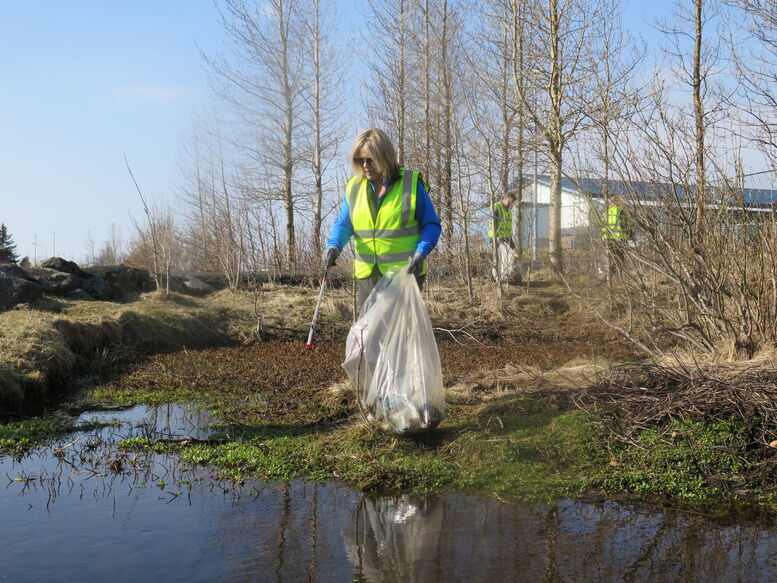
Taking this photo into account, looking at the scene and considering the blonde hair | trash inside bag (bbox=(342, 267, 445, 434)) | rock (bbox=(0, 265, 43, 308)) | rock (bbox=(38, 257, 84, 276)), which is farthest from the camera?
rock (bbox=(38, 257, 84, 276))

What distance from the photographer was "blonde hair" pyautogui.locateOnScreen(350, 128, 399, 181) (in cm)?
491

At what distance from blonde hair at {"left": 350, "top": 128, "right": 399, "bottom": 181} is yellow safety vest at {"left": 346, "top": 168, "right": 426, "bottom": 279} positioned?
110 mm

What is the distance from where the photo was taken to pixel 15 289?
9586 mm

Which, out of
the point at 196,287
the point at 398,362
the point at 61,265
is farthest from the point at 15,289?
the point at 398,362

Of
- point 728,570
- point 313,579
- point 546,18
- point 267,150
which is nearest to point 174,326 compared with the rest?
point 313,579

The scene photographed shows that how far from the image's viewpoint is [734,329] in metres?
5.35

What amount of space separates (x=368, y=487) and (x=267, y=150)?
18.5 metres

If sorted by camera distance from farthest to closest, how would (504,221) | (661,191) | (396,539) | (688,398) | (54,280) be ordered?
(504,221), (54,280), (661,191), (688,398), (396,539)

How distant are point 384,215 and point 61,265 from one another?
837cm

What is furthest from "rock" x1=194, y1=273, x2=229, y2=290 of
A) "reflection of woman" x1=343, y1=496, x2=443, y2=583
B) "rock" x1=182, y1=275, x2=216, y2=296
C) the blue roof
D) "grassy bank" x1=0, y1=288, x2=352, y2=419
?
"reflection of woman" x1=343, y1=496, x2=443, y2=583

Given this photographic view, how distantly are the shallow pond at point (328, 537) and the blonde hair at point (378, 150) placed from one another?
210 cm

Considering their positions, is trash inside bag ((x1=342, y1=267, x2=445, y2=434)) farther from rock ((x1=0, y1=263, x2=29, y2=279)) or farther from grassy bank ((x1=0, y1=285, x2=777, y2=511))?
rock ((x1=0, y1=263, x2=29, y2=279))

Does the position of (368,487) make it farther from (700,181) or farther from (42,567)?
(700,181)

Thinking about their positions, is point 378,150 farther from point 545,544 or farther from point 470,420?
point 545,544
